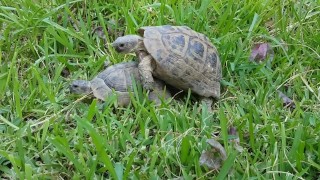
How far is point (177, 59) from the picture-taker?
297 cm

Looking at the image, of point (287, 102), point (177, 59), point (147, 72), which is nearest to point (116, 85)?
point (147, 72)

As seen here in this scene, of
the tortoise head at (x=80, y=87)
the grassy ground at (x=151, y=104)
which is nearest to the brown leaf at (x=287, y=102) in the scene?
the grassy ground at (x=151, y=104)

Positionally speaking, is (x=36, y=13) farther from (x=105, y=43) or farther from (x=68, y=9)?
(x=105, y=43)

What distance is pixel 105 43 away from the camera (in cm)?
346

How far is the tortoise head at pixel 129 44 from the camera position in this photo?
3090 millimetres

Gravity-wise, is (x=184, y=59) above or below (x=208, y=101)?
above

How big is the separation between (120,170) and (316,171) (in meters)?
0.78

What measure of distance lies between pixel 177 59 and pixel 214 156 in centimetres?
61

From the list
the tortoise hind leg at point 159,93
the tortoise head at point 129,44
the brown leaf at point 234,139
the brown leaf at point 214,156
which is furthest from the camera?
the tortoise head at point 129,44

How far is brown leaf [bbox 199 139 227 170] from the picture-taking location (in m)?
2.51

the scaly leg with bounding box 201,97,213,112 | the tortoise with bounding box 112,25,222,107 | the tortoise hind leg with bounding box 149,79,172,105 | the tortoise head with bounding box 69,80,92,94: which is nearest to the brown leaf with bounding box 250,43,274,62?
the tortoise with bounding box 112,25,222,107

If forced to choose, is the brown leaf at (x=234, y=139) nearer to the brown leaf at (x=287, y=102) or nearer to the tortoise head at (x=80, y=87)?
the brown leaf at (x=287, y=102)

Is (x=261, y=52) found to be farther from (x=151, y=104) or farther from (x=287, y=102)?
(x=151, y=104)

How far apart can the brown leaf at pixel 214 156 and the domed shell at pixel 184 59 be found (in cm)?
51
